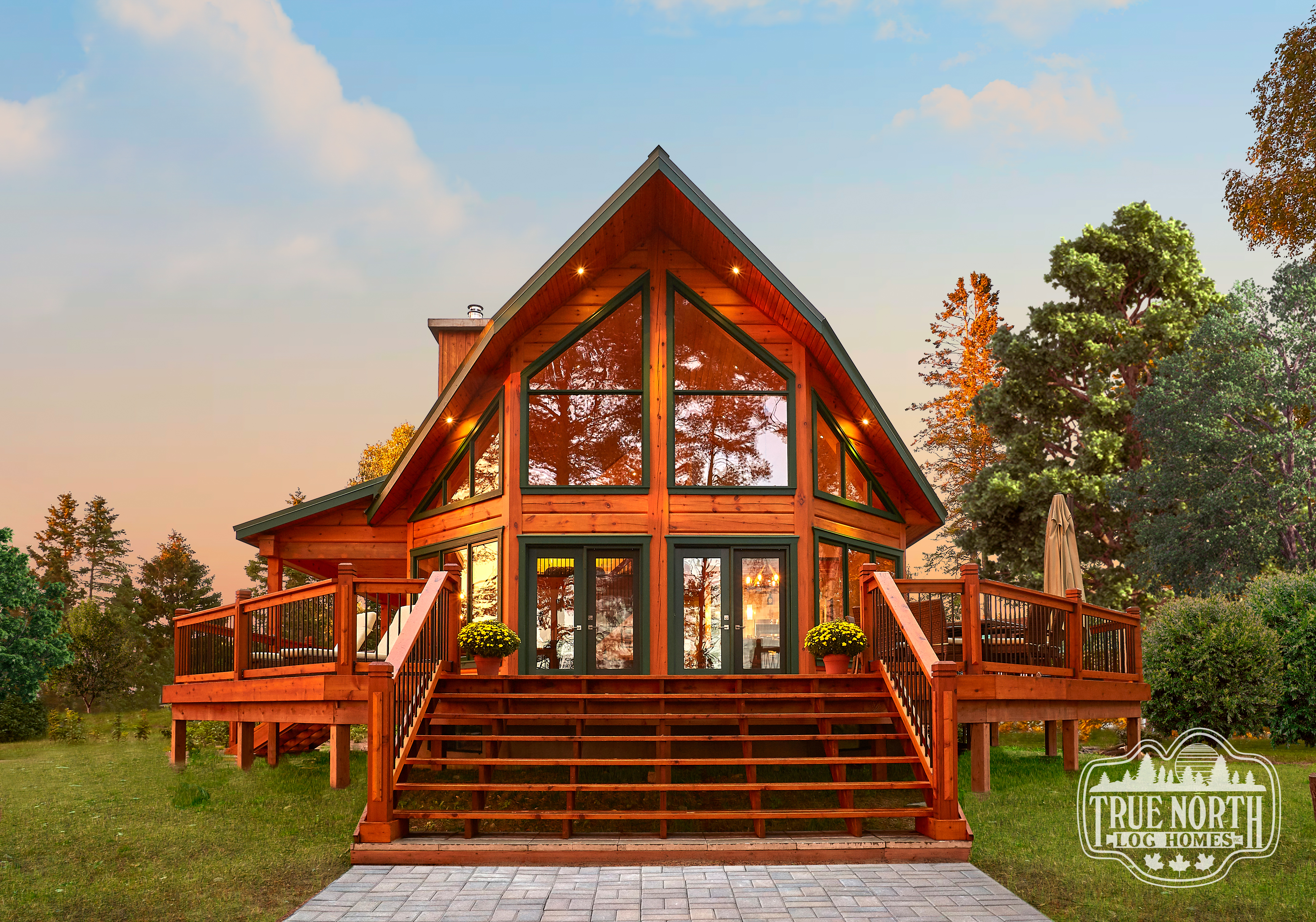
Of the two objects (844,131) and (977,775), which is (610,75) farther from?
(977,775)

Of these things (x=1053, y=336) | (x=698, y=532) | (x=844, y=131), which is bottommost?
(x=698, y=532)

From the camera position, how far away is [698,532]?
11.8m

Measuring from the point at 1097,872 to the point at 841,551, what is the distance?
22.4 feet

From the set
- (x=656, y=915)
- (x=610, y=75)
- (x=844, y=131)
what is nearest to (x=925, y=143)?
(x=844, y=131)

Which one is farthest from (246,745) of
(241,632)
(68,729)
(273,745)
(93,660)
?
(93,660)

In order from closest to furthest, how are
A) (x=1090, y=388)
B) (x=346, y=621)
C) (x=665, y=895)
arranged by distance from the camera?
(x=665, y=895) → (x=346, y=621) → (x=1090, y=388)

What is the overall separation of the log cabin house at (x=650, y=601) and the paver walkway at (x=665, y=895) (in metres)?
0.67

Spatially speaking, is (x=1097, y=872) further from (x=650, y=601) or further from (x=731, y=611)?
(x=650, y=601)

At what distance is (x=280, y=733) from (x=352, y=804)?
3.46 m

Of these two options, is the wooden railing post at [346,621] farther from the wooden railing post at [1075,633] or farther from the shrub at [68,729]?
the shrub at [68,729]

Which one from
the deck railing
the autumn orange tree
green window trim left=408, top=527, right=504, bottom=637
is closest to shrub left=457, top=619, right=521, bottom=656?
green window trim left=408, top=527, right=504, bottom=637

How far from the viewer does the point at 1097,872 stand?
6.26 meters

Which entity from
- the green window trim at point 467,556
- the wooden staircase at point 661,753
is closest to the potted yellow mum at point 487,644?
the wooden staircase at point 661,753

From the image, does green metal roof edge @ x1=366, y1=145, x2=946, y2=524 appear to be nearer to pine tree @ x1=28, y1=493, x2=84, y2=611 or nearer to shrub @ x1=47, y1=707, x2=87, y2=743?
shrub @ x1=47, y1=707, x2=87, y2=743
